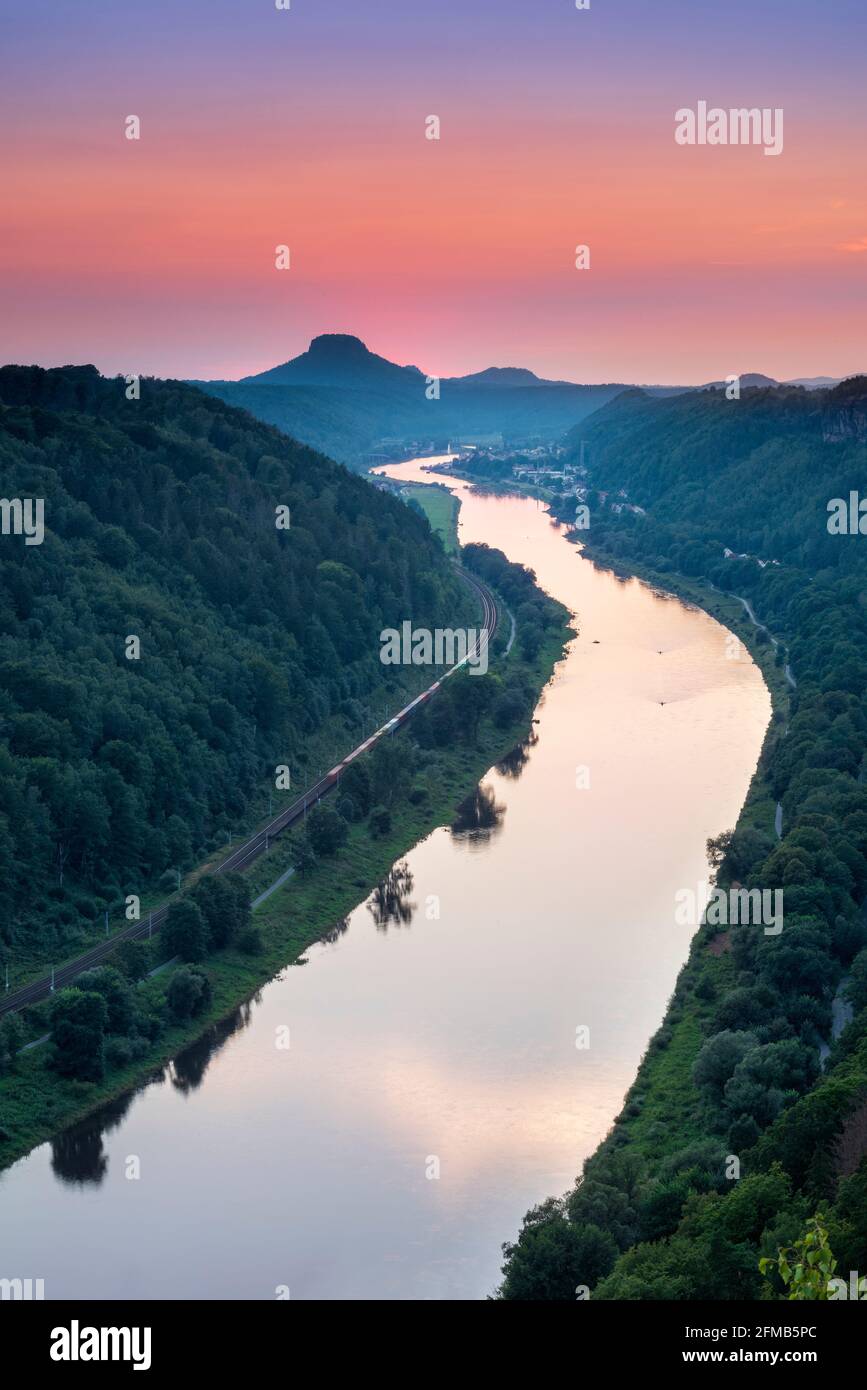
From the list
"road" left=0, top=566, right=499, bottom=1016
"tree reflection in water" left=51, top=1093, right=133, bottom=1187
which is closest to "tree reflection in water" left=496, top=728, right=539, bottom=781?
"road" left=0, top=566, right=499, bottom=1016

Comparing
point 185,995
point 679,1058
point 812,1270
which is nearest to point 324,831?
point 185,995

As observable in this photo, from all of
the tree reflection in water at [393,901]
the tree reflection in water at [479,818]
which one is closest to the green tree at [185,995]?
the tree reflection in water at [393,901]

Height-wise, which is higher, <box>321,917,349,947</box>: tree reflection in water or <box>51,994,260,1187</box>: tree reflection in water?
<box>321,917,349,947</box>: tree reflection in water

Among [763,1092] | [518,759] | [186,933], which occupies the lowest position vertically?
[763,1092]

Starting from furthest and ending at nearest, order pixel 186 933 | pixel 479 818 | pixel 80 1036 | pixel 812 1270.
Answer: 1. pixel 479 818
2. pixel 186 933
3. pixel 80 1036
4. pixel 812 1270

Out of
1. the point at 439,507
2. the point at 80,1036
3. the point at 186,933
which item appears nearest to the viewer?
the point at 80,1036

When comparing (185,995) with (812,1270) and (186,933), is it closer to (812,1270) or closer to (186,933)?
(186,933)

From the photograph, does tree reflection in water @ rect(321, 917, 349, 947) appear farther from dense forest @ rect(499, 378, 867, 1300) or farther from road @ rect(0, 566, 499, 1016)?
dense forest @ rect(499, 378, 867, 1300)
